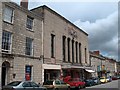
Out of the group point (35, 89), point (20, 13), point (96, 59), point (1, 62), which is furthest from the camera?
point (96, 59)

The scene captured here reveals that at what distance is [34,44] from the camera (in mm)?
31250

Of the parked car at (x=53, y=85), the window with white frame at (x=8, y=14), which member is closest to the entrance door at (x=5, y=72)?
the parked car at (x=53, y=85)

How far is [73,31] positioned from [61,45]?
742 centimetres

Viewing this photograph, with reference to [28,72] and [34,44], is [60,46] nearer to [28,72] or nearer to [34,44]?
[34,44]

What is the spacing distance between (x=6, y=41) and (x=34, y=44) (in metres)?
5.57

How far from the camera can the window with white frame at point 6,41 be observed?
25.9 m

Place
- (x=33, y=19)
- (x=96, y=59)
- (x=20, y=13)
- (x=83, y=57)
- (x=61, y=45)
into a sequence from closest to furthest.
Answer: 1. (x=20, y=13)
2. (x=33, y=19)
3. (x=61, y=45)
4. (x=83, y=57)
5. (x=96, y=59)

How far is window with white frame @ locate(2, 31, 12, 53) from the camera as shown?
25866 mm

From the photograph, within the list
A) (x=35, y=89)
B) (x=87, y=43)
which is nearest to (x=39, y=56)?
(x=35, y=89)

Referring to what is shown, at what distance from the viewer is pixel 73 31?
46188 mm

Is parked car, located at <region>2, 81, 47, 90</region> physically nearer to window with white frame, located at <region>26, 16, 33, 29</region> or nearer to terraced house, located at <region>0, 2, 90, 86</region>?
terraced house, located at <region>0, 2, 90, 86</region>

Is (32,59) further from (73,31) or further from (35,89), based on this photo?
(73,31)

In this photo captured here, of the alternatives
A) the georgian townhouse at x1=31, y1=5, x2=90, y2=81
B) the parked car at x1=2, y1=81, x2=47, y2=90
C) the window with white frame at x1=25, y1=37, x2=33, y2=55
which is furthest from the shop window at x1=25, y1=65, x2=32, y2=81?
the parked car at x1=2, y1=81, x2=47, y2=90

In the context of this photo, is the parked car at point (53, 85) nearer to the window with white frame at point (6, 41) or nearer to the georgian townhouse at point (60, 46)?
the window with white frame at point (6, 41)
